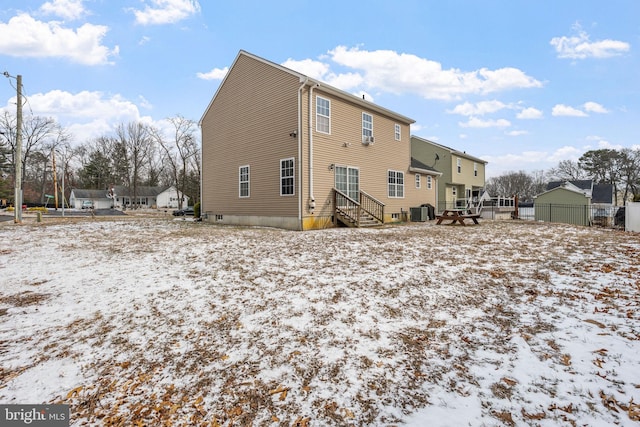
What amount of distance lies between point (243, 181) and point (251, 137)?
2249mm

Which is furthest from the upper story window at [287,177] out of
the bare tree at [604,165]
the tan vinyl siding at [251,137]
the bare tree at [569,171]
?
the bare tree at [569,171]

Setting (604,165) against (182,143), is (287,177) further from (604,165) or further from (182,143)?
(604,165)

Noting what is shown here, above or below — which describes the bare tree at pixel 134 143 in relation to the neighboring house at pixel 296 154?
A: above

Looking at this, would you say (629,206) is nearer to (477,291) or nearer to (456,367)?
(477,291)

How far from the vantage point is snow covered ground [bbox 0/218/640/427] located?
2279 millimetres

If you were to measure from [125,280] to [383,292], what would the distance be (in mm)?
4544

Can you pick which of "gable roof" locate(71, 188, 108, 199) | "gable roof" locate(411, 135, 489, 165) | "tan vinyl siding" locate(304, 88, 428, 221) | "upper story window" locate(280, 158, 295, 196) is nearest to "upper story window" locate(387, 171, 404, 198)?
"tan vinyl siding" locate(304, 88, 428, 221)

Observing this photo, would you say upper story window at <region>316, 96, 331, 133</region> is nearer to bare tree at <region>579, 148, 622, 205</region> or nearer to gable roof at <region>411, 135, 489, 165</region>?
Answer: gable roof at <region>411, 135, 489, 165</region>

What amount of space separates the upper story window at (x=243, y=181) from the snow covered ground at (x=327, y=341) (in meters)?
8.56

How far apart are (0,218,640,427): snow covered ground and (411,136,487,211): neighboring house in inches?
792

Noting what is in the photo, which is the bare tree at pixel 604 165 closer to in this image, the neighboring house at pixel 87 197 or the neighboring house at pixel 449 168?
the neighboring house at pixel 449 168

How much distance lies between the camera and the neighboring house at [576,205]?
77.5ft

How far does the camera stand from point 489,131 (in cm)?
2414

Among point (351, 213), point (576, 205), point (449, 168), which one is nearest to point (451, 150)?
point (449, 168)
